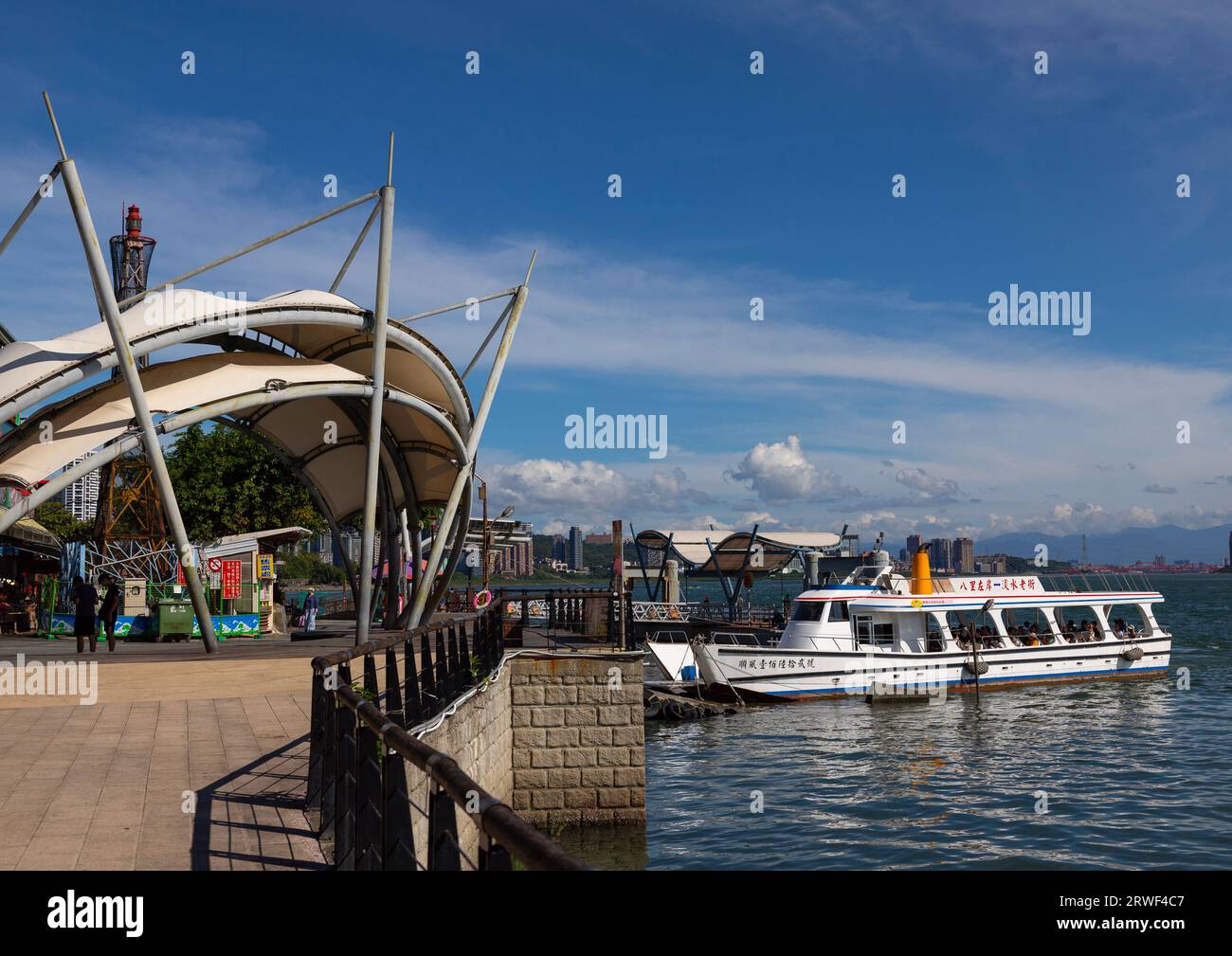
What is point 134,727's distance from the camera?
43.1ft

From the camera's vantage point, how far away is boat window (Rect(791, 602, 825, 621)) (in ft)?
113

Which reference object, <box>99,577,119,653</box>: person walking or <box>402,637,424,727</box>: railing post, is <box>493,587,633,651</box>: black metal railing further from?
<box>99,577,119,653</box>: person walking

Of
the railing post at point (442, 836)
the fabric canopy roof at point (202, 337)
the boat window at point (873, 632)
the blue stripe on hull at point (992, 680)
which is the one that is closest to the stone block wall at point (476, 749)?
the railing post at point (442, 836)

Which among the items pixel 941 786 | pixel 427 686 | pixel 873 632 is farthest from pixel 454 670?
pixel 873 632

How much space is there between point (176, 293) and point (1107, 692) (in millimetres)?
31861

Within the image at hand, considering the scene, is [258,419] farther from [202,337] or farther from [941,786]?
[941,786]

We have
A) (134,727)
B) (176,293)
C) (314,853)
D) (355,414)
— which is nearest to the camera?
(314,853)

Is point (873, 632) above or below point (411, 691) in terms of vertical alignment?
below

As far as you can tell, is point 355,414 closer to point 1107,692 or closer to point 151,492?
point 151,492

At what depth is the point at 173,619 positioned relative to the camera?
28.1m

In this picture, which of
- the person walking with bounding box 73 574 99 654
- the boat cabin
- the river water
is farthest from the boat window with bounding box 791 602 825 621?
the person walking with bounding box 73 574 99 654

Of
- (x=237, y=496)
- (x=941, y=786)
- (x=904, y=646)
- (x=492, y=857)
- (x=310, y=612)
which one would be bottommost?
(x=941, y=786)

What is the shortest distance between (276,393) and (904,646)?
21.4m
